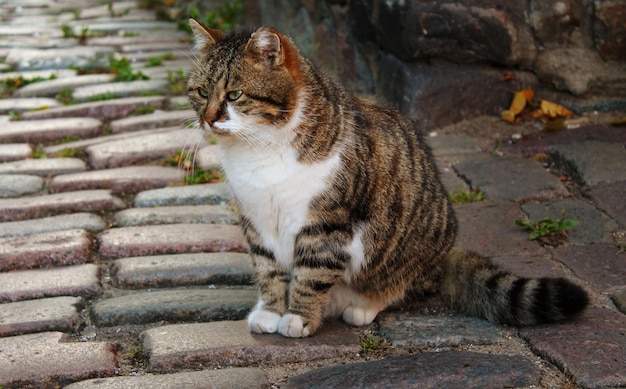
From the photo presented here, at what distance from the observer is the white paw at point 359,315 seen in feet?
9.75

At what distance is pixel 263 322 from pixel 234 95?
2.50ft

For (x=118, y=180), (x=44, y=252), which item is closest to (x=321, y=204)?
(x=44, y=252)

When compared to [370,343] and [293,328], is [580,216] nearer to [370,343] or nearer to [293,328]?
[370,343]

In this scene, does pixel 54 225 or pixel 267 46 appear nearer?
pixel 267 46

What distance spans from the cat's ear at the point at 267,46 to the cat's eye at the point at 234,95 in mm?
132

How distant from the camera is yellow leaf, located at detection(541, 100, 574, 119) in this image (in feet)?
15.0

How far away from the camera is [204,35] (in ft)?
10.0

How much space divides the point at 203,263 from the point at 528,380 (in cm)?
141

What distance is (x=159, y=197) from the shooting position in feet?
13.1

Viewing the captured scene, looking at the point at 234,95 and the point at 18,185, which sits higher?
the point at 234,95

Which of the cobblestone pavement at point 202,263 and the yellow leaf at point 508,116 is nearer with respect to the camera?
the cobblestone pavement at point 202,263

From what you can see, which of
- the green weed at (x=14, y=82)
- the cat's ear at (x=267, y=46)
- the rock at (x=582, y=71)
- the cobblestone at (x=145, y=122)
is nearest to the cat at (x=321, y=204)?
the cat's ear at (x=267, y=46)

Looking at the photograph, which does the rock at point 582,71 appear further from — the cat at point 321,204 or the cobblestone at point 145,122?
the cobblestone at point 145,122

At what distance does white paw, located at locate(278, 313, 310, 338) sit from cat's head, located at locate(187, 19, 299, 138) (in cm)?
63
